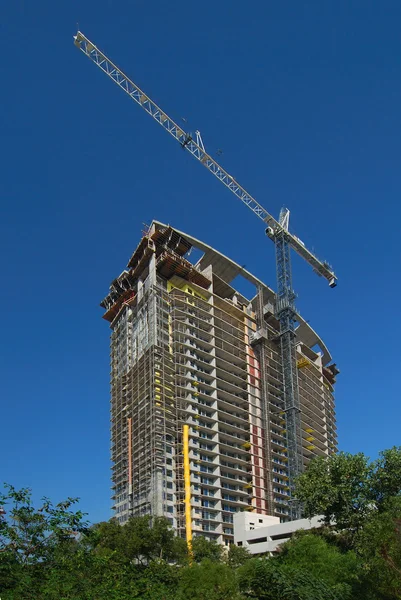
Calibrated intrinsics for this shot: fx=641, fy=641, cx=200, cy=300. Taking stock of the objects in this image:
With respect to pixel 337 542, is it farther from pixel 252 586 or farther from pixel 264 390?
pixel 264 390

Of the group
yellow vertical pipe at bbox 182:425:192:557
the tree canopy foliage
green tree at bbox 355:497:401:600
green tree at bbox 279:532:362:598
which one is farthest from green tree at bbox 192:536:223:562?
green tree at bbox 355:497:401:600

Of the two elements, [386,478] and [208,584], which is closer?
[208,584]

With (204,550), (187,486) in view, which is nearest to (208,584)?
(204,550)

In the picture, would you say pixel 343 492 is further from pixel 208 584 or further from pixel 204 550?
pixel 204 550

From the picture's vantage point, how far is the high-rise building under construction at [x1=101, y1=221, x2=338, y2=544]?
99.8 m

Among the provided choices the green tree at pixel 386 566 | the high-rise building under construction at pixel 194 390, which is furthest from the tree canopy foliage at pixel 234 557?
the high-rise building under construction at pixel 194 390

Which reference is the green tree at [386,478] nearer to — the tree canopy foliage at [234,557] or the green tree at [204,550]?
the tree canopy foliage at [234,557]

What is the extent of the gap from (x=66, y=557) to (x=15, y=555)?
106 inches

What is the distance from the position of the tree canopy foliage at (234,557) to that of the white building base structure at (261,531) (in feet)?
27.7

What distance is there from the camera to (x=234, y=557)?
268ft

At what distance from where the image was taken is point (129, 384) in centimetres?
11225

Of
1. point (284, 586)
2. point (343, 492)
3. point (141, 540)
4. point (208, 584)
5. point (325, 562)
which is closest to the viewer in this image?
point (284, 586)

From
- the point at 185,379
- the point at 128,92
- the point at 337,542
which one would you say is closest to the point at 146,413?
the point at 185,379

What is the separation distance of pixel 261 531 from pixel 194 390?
79.5 ft
